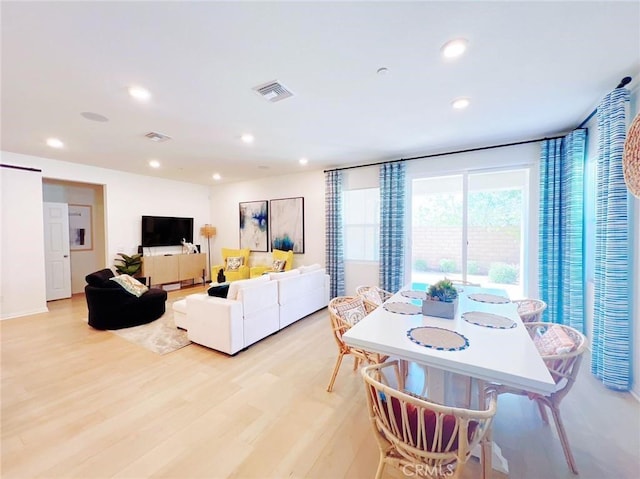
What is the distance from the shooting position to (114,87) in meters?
2.26

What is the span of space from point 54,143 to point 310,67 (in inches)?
160

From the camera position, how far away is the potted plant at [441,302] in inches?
70.6

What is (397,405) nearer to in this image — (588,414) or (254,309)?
Result: (588,414)

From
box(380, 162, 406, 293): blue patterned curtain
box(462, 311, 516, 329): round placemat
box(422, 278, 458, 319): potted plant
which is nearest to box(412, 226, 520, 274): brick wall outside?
box(380, 162, 406, 293): blue patterned curtain

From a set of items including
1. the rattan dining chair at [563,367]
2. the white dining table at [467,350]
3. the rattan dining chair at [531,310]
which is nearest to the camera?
the white dining table at [467,350]

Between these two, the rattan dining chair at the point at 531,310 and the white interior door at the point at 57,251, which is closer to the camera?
the rattan dining chair at the point at 531,310

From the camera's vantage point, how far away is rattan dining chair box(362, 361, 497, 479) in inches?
39.1

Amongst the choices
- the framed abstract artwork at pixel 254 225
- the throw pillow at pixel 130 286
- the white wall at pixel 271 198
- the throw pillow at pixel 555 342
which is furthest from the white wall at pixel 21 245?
the throw pillow at pixel 555 342

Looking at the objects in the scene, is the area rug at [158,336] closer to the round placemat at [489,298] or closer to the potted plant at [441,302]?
the potted plant at [441,302]

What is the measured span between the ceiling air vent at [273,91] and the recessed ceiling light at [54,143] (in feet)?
10.8

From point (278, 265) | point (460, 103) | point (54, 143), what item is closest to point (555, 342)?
point (460, 103)

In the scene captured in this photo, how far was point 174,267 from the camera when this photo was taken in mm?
6012

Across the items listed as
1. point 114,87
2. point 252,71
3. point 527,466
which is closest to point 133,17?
point 252,71

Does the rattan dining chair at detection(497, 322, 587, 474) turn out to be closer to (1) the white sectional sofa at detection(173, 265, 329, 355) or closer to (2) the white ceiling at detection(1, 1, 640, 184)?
(2) the white ceiling at detection(1, 1, 640, 184)
